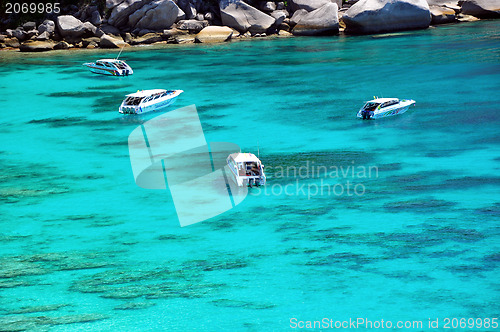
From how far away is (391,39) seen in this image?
6738cm

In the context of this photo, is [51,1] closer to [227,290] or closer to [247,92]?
[247,92]

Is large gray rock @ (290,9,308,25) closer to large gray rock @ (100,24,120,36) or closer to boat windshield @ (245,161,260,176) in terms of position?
large gray rock @ (100,24,120,36)

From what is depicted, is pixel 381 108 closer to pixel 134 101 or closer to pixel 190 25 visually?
pixel 134 101

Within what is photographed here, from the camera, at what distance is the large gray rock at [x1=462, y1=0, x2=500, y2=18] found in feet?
250

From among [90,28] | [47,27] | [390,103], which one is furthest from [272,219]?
[47,27]

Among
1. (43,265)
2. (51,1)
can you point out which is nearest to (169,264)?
(43,265)

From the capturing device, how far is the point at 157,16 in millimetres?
72500

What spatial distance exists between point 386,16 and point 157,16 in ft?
84.9

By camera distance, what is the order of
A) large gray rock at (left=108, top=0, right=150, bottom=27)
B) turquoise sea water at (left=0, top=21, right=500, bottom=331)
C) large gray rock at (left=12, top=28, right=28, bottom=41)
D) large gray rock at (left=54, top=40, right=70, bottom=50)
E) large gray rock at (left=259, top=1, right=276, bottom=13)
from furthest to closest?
1. large gray rock at (left=259, top=1, right=276, bottom=13)
2. large gray rock at (left=108, top=0, right=150, bottom=27)
3. large gray rock at (left=12, top=28, right=28, bottom=41)
4. large gray rock at (left=54, top=40, right=70, bottom=50)
5. turquoise sea water at (left=0, top=21, right=500, bottom=331)

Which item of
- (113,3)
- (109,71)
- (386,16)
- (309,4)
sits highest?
(113,3)

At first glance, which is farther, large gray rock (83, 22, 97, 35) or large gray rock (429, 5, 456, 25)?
large gray rock (429, 5, 456, 25)

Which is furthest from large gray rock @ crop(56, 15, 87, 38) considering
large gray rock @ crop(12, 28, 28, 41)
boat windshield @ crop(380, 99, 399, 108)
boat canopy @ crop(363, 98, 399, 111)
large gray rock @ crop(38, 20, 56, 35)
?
boat windshield @ crop(380, 99, 399, 108)

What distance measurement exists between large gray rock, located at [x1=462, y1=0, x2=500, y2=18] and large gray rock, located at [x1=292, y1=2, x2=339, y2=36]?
16435 millimetres

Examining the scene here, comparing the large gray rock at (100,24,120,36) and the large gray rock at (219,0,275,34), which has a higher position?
the large gray rock at (219,0,275,34)
